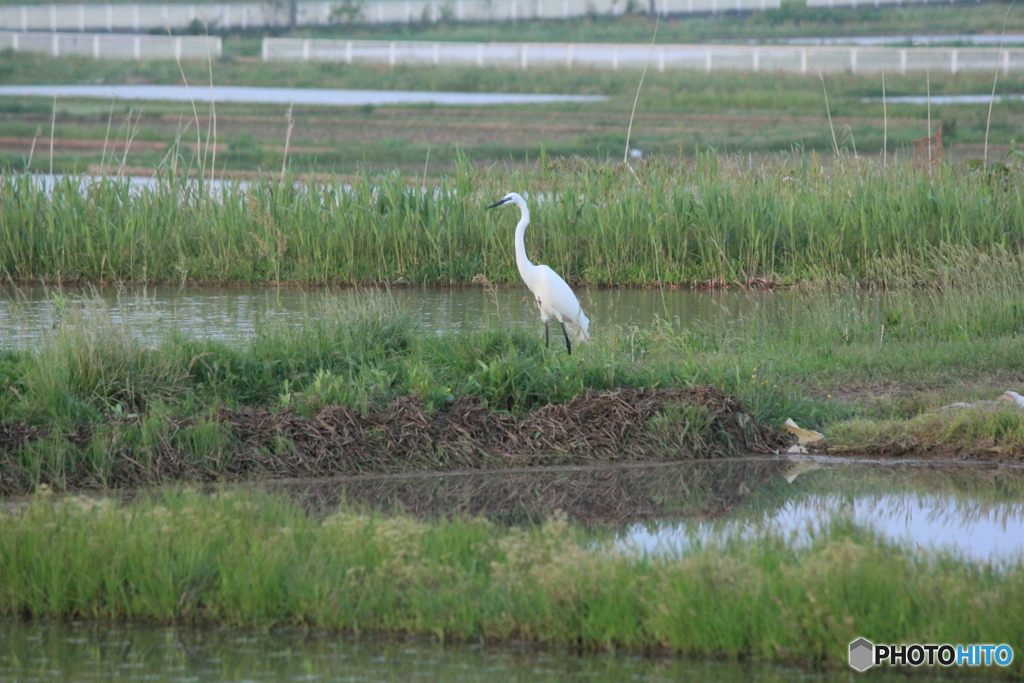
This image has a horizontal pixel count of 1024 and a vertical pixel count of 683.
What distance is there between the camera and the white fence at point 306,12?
55.0m

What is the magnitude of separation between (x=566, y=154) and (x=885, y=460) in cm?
2039

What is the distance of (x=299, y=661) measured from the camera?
4844 mm

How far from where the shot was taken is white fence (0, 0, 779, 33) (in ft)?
180

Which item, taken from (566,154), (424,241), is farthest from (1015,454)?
(566,154)

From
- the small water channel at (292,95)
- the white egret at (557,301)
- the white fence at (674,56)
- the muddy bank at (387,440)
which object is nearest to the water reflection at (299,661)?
the muddy bank at (387,440)

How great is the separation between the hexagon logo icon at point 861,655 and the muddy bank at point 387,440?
3186 mm

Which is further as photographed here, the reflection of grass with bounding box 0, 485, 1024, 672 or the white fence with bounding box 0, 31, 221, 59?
the white fence with bounding box 0, 31, 221, 59

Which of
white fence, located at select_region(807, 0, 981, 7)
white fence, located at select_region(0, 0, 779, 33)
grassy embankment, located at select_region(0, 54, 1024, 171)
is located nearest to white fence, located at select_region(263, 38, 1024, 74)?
grassy embankment, located at select_region(0, 54, 1024, 171)

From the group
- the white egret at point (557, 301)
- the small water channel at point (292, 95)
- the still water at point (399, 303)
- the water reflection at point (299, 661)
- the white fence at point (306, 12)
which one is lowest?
the still water at point (399, 303)

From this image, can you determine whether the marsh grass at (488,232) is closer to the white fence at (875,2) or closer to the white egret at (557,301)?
the white egret at (557,301)

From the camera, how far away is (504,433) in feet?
25.4

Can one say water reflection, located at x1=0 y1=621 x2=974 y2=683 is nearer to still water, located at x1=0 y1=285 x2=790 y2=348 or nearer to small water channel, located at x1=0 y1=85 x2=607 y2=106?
still water, located at x1=0 y1=285 x2=790 y2=348

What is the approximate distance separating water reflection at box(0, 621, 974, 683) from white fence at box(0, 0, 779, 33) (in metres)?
51.6

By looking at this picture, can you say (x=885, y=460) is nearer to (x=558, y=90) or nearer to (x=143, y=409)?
(x=143, y=409)
